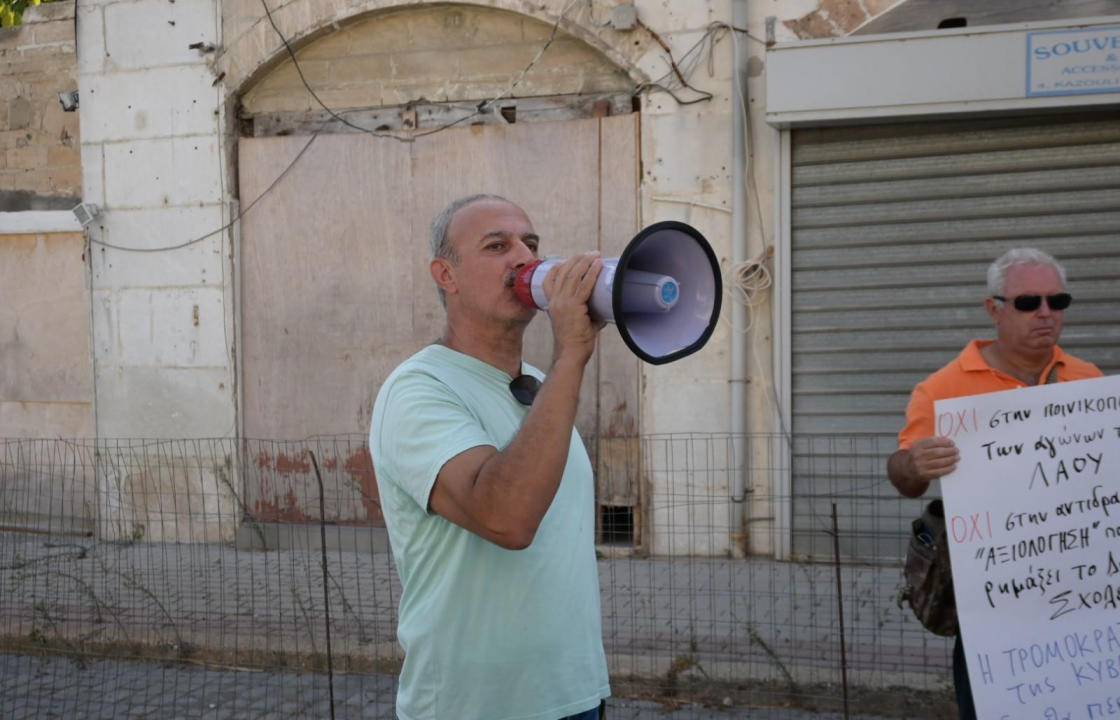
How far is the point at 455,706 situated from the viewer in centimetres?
235

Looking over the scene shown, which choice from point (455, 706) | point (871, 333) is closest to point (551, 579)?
point (455, 706)

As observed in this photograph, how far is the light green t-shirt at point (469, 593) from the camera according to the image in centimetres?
233

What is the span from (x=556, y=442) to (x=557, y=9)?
711 cm

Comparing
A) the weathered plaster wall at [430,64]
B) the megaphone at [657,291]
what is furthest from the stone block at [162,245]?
the megaphone at [657,291]

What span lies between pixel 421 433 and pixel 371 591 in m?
4.94

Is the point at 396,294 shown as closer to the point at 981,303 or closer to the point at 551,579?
the point at 981,303

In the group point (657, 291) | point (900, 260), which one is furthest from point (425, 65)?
point (657, 291)

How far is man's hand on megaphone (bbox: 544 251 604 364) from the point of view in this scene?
85.4 inches

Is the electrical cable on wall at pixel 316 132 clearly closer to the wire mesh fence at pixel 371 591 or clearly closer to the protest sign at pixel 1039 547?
the wire mesh fence at pixel 371 591

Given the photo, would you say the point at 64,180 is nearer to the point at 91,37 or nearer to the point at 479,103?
the point at 91,37

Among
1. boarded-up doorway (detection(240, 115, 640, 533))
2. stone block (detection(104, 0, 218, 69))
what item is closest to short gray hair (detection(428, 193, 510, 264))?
boarded-up doorway (detection(240, 115, 640, 533))

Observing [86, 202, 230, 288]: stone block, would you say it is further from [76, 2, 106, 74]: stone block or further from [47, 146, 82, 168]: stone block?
[76, 2, 106, 74]: stone block

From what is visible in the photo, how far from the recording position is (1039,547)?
3205mm

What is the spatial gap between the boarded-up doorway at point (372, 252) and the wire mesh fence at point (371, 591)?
7.8 inches
